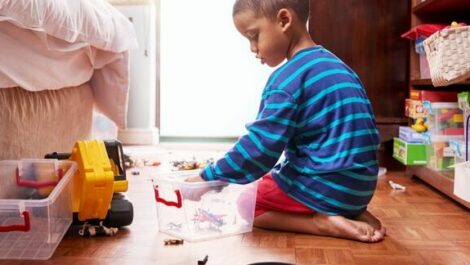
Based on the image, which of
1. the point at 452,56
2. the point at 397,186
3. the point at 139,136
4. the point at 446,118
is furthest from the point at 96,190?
the point at 139,136

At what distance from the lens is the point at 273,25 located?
1.14 meters

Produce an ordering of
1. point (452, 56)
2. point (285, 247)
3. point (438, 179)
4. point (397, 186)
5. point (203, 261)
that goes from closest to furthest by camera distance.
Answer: point (203, 261), point (285, 247), point (452, 56), point (438, 179), point (397, 186)

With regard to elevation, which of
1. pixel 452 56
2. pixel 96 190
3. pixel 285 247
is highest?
pixel 452 56

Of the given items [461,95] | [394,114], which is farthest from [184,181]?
[394,114]

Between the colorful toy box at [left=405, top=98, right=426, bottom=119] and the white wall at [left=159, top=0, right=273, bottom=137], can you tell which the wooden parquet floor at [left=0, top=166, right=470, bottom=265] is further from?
the white wall at [left=159, top=0, right=273, bottom=137]

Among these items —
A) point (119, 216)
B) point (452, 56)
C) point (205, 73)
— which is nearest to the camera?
point (119, 216)

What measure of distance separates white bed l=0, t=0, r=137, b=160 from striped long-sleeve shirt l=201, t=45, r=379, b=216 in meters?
0.47

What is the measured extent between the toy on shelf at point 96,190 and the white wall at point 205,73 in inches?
74.3

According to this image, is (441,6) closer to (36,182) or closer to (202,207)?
(202,207)

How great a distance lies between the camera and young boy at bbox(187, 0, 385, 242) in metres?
1.07

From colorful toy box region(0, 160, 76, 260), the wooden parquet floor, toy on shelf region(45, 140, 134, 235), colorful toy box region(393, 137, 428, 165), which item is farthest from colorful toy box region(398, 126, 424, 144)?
colorful toy box region(0, 160, 76, 260)

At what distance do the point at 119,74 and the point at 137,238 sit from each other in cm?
81

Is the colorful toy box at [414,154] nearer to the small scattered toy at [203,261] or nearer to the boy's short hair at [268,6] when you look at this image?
the boy's short hair at [268,6]

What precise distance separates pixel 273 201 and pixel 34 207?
51 centimetres
